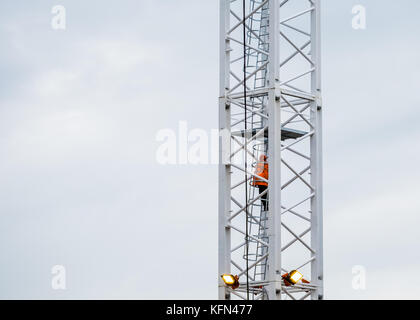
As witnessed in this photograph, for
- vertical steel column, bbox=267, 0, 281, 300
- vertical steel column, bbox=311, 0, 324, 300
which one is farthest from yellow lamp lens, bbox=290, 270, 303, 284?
vertical steel column, bbox=311, 0, 324, 300

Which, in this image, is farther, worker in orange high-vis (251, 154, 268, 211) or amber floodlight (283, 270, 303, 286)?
worker in orange high-vis (251, 154, 268, 211)

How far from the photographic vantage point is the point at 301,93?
30.6 metres

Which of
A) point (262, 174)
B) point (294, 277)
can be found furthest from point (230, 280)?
point (262, 174)

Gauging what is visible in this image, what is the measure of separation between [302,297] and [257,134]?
4625mm

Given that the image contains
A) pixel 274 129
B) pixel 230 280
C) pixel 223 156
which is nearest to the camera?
pixel 230 280

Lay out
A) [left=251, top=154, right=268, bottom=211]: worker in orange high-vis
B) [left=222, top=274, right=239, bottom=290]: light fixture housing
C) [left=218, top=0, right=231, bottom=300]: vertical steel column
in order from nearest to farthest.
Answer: [left=222, top=274, right=239, bottom=290]: light fixture housing, [left=251, top=154, right=268, bottom=211]: worker in orange high-vis, [left=218, top=0, right=231, bottom=300]: vertical steel column

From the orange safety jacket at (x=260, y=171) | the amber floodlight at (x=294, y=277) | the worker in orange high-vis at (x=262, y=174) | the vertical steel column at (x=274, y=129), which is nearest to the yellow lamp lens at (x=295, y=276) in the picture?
the amber floodlight at (x=294, y=277)

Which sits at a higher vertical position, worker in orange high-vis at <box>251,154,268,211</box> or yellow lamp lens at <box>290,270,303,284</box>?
worker in orange high-vis at <box>251,154,268,211</box>

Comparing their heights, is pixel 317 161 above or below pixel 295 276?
above

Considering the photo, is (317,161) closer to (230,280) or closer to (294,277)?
(294,277)

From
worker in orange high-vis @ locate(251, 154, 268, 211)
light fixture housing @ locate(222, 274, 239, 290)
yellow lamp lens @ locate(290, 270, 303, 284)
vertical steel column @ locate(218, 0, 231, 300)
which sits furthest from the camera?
vertical steel column @ locate(218, 0, 231, 300)

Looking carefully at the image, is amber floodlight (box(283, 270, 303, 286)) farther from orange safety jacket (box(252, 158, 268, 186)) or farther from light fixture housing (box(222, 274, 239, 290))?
orange safety jacket (box(252, 158, 268, 186))
